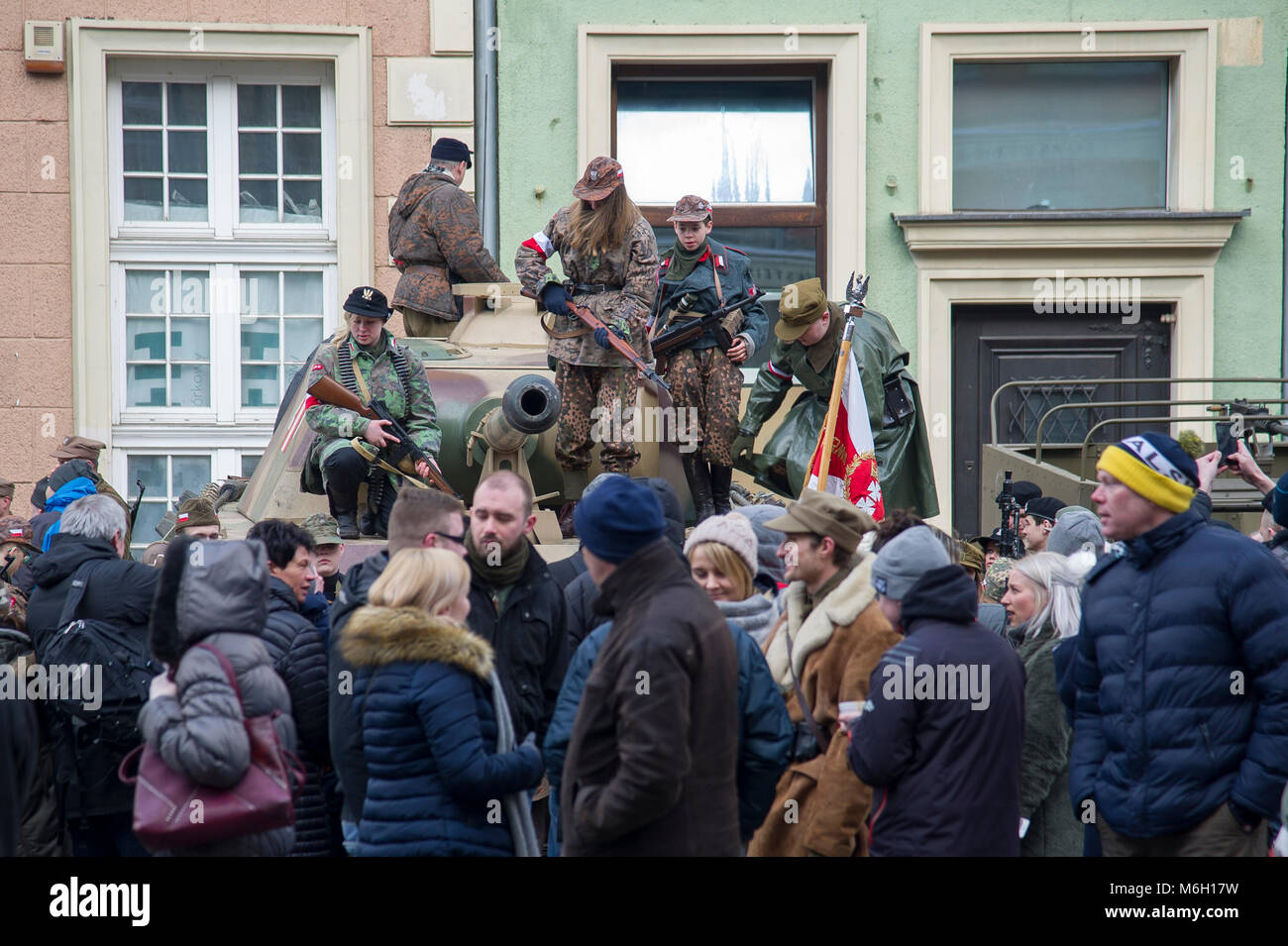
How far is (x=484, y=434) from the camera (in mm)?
8539

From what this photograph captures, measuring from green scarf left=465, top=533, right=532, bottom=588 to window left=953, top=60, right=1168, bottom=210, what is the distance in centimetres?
882

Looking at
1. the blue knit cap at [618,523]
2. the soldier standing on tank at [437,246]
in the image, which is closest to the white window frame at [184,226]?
the soldier standing on tank at [437,246]

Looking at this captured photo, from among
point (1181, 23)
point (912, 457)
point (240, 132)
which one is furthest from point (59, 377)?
point (1181, 23)

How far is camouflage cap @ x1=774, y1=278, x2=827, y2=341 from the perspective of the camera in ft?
29.0

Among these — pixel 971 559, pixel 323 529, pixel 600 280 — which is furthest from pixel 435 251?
pixel 971 559

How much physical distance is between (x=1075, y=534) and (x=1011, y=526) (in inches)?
94.7

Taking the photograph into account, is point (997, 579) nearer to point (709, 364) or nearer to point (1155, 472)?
point (1155, 472)

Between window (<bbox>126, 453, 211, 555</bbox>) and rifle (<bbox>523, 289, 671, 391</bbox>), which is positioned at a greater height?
rifle (<bbox>523, 289, 671, 391</bbox>)

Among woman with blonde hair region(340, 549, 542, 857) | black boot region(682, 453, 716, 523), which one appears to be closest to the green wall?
black boot region(682, 453, 716, 523)

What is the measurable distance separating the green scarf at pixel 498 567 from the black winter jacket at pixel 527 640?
0.06 ft

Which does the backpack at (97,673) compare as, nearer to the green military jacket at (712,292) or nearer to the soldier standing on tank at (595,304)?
the soldier standing on tank at (595,304)

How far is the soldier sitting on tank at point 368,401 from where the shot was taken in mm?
8148

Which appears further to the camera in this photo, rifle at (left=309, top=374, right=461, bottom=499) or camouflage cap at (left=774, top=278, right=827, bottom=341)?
camouflage cap at (left=774, top=278, right=827, bottom=341)

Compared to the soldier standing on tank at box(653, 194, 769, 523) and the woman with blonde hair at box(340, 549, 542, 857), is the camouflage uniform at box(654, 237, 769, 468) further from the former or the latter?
the woman with blonde hair at box(340, 549, 542, 857)
